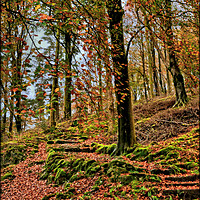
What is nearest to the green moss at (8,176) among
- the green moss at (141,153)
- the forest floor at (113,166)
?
the forest floor at (113,166)

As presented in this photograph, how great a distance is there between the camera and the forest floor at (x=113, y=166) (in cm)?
361

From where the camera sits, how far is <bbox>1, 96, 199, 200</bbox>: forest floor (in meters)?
3.61

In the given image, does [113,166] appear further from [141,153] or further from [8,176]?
[8,176]

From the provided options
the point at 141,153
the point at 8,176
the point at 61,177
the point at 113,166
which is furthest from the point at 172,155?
the point at 8,176

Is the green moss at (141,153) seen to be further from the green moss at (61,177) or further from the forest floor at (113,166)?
the green moss at (61,177)

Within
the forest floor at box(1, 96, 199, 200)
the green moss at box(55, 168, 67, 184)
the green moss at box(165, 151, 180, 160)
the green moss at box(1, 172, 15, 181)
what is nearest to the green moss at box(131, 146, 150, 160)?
the forest floor at box(1, 96, 199, 200)

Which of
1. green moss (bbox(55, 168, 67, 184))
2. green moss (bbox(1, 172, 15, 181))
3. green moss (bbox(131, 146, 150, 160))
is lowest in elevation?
green moss (bbox(1, 172, 15, 181))

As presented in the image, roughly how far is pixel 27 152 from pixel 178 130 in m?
7.66

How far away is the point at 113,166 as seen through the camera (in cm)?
475

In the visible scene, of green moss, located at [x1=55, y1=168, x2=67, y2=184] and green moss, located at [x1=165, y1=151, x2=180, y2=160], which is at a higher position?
green moss, located at [x1=165, y1=151, x2=180, y2=160]

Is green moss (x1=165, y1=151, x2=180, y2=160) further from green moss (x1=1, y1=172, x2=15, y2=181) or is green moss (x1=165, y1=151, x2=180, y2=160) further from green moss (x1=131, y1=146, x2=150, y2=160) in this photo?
green moss (x1=1, y1=172, x2=15, y2=181)

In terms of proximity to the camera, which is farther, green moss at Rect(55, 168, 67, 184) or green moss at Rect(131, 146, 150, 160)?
green moss at Rect(55, 168, 67, 184)

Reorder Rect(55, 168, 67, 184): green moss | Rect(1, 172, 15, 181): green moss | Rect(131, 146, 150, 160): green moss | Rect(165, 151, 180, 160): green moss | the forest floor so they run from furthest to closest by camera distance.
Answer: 1. Rect(1, 172, 15, 181): green moss
2. Rect(55, 168, 67, 184): green moss
3. Rect(131, 146, 150, 160): green moss
4. Rect(165, 151, 180, 160): green moss
5. the forest floor

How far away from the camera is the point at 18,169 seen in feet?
23.1
